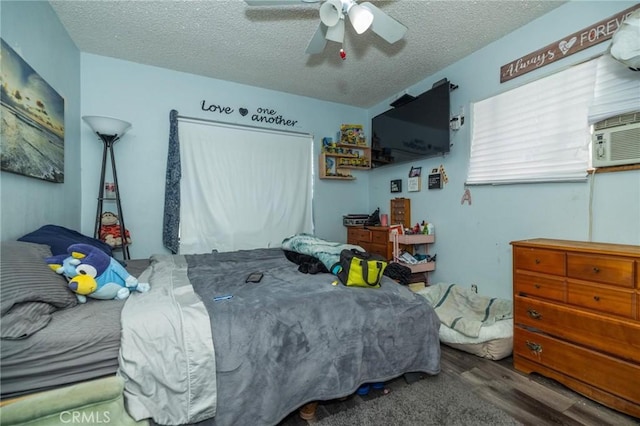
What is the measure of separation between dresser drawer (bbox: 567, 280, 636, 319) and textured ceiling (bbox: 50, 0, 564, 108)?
1952mm

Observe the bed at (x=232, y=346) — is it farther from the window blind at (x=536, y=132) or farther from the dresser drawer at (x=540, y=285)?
the window blind at (x=536, y=132)

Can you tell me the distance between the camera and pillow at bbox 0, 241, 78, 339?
0.94m

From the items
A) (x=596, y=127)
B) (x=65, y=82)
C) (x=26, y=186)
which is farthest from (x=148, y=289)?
(x=596, y=127)

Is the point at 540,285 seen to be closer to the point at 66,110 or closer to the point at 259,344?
the point at 259,344

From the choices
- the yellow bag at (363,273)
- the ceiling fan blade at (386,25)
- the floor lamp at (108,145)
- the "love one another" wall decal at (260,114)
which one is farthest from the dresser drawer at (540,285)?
the floor lamp at (108,145)

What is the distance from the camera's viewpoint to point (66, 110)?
2.25 m

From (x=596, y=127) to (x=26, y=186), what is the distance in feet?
11.7

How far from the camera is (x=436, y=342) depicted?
1666 mm

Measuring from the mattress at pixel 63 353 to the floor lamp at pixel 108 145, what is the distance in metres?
1.65

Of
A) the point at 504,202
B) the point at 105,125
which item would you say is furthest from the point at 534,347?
the point at 105,125

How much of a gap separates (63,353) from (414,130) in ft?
10.4

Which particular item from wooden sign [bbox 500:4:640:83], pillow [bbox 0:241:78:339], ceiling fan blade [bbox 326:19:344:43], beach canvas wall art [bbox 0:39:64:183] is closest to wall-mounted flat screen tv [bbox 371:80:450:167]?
wooden sign [bbox 500:4:640:83]

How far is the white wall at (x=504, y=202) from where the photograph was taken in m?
1.75

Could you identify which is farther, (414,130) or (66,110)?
(414,130)
